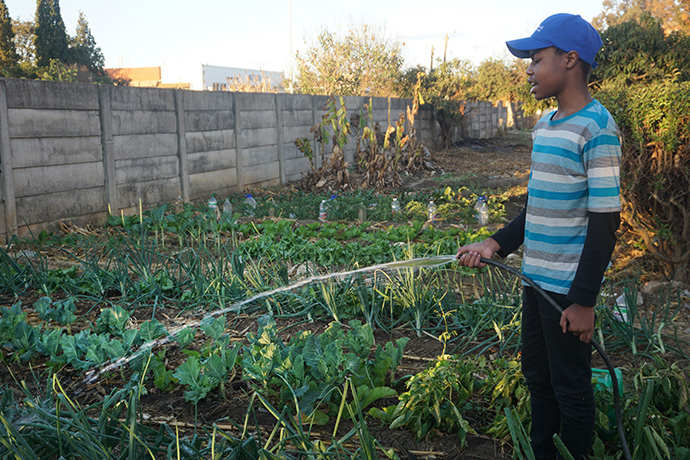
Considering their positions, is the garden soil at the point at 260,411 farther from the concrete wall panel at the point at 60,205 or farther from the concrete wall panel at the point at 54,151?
the concrete wall panel at the point at 54,151

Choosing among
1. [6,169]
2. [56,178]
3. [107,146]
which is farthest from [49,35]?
[6,169]

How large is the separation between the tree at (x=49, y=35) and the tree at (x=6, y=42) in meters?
1.60

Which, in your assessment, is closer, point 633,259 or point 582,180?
point 582,180

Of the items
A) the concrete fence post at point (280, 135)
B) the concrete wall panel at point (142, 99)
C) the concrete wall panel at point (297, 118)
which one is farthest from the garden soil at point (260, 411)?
the concrete wall panel at point (297, 118)

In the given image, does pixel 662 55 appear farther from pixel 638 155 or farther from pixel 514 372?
pixel 514 372

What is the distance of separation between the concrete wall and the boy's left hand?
427 cm

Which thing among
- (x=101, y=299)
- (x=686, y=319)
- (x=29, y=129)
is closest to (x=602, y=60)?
(x=686, y=319)

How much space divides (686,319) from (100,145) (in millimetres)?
6841

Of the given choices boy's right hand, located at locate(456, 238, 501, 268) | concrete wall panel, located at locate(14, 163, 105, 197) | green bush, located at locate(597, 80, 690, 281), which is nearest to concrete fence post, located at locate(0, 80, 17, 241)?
concrete wall panel, located at locate(14, 163, 105, 197)

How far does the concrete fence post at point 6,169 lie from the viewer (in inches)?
247

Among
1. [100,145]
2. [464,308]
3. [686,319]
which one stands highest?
[100,145]

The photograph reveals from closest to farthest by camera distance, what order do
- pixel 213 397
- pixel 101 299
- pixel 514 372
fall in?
pixel 514 372, pixel 213 397, pixel 101 299

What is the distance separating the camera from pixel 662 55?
13453mm

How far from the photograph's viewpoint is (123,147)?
808 cm
